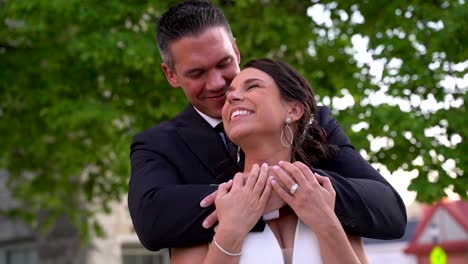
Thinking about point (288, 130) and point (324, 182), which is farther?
point (288, 130)

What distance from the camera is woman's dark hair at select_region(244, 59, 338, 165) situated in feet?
11.2

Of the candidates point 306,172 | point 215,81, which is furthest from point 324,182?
point 215,81

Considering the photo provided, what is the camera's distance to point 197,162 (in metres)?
3.55

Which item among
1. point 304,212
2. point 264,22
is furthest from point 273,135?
point 264,22

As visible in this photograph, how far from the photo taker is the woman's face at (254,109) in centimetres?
330

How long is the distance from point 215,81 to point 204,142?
0.37 meters

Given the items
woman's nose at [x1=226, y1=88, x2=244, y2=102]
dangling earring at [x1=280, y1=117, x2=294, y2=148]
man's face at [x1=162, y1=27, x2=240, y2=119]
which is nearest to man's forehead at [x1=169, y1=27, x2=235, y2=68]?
man's face at [x1=162, y1=27, x2=240, y2=119]

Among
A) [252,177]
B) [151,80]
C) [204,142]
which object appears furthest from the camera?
[151,80]

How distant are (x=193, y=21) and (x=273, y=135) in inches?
30.7

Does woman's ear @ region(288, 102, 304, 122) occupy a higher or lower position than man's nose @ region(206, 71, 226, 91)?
higher

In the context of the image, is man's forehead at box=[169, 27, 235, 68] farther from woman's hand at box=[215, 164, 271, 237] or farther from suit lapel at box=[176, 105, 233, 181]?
woman's hand at box=[215, 164, 271, 237]

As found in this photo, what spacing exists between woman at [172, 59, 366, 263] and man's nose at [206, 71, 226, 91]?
0.48 m

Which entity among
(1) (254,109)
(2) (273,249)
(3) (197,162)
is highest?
(1) (254,109)

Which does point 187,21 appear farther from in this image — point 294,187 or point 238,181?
point 294,187
